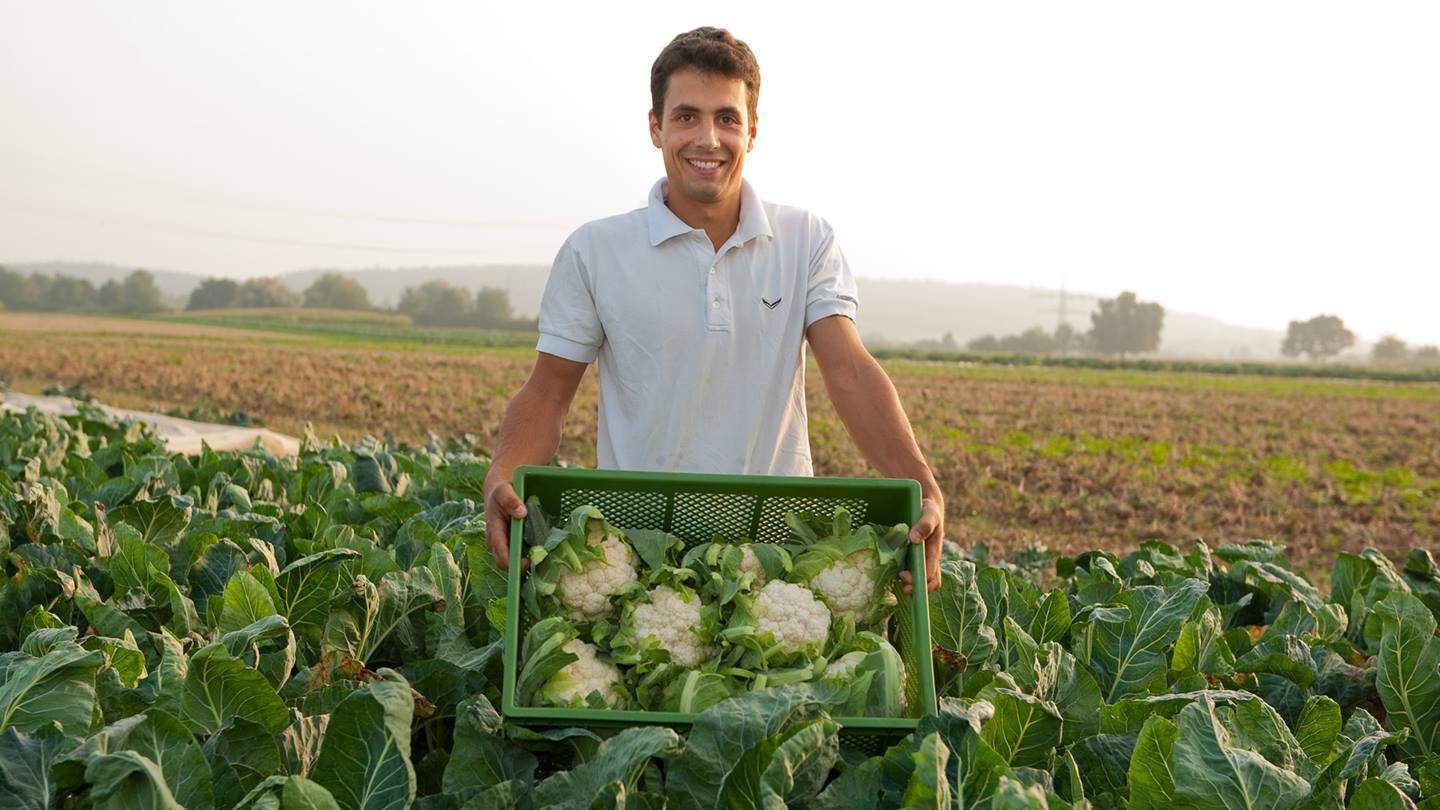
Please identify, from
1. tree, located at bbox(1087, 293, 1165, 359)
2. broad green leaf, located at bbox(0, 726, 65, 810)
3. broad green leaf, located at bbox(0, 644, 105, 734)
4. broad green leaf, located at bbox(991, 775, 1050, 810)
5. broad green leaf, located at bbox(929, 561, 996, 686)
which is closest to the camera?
broad green leaf, located at bbox(991, 775, 1050, 810)

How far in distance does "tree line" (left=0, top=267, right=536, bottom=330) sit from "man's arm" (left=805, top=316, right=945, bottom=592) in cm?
7855

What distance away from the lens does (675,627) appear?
2.10m

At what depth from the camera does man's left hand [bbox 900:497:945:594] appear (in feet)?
7.03

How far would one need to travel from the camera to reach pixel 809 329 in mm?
3395

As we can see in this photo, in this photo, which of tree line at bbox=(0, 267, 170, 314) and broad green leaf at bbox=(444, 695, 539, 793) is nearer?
broad green leaf at bbox=(444, 695, 539, 793)

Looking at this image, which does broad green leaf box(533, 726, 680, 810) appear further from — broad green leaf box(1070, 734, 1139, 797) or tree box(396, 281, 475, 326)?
tree box(396, 281, 475, 326)

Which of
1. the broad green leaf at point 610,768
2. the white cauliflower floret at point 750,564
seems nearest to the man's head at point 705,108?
the white cauliflower floret at point 750,564

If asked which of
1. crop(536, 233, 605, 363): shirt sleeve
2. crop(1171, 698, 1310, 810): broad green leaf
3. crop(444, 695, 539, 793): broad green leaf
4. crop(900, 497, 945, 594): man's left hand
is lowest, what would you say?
crop(444, 695, 539, 793): broad green leaf

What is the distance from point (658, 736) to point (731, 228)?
6.59 feet

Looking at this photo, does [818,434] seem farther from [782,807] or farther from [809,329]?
[782,807]

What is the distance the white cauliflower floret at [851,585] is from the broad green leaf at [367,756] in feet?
3.02

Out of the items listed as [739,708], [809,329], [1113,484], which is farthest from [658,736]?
[1113,484]

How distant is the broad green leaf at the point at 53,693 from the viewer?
5.80 feet

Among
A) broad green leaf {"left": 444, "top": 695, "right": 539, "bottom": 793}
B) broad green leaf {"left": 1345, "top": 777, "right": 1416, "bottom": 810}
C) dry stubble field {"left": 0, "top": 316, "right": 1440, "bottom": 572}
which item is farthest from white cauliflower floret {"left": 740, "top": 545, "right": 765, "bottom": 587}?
dry stubble field {"left": 0, "top": 316, "right": 1440, "bottom": 572}
